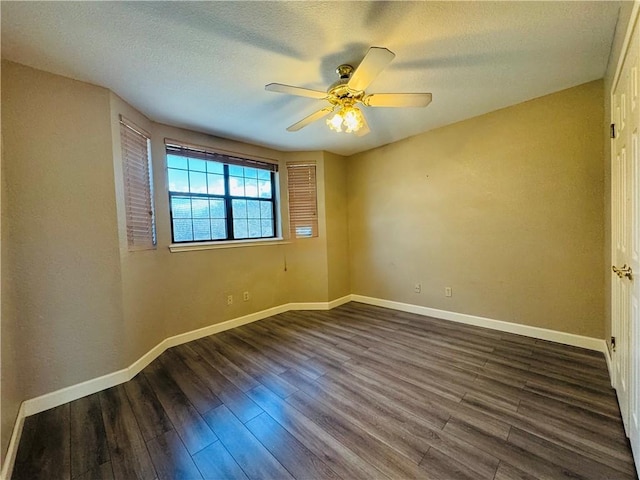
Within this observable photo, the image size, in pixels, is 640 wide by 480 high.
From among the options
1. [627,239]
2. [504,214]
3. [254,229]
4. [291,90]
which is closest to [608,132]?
[504,214]

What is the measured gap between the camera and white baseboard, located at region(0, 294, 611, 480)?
1.76 m

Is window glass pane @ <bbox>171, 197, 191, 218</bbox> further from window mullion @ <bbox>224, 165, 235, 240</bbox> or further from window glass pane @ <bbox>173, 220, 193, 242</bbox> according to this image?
window mullion @ <bbox>224, 165, 235, 240</bbox>

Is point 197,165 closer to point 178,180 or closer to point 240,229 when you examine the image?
point 178,180

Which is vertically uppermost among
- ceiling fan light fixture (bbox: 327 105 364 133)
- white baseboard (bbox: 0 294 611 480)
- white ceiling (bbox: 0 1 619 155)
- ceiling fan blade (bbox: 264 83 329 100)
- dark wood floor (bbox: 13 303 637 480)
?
white ceiling (bbox: 0 1 619 155)

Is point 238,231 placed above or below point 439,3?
below

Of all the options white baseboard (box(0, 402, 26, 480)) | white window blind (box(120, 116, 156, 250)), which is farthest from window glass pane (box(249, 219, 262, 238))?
white baseboard (box(0, 402, 26, 480))

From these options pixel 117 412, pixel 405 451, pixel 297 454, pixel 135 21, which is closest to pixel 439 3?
pixel 135 21

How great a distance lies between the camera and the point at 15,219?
5.69 feet

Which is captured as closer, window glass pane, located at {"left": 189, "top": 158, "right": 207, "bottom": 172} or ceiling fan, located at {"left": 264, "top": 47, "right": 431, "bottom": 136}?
ceiling fan, located at {"left": 264, "top": 47, "right": 431, "bottom": 136}

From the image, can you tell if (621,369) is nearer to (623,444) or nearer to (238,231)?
(623,444)

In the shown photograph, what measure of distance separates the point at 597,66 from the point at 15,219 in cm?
443

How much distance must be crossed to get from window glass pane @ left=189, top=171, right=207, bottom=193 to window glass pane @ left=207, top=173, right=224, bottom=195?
0.06 meters

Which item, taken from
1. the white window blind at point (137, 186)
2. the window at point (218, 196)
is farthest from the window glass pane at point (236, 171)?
the white window blind at point (137, 186)

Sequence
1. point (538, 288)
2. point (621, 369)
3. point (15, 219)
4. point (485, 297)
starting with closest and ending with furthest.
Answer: point (621, 369) → point (15, 219) → point (538, 288) → point (485, 297)
